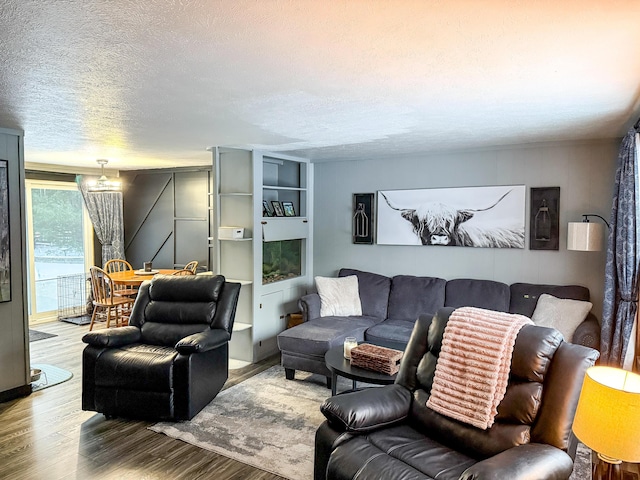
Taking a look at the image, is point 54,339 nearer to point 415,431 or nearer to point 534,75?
point 415,431

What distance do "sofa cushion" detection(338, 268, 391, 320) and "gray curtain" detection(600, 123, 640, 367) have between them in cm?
217

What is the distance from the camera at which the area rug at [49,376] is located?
166 inches

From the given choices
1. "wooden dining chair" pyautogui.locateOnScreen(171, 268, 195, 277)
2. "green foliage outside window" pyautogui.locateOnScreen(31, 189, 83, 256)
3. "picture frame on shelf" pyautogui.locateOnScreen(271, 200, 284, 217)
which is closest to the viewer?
"picture frame on shelf" pyautogui.locateOnScreen(271, 200, 284, 217)

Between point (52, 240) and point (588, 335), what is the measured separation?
7.15 m

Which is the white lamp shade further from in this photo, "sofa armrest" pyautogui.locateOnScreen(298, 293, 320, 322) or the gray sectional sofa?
"sofa armrest" pyautogui.locateOnScreen(298, 293, 320, 322)

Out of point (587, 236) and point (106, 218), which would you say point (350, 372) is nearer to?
point (587, 236)

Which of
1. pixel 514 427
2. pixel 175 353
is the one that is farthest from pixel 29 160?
pixel 514 427

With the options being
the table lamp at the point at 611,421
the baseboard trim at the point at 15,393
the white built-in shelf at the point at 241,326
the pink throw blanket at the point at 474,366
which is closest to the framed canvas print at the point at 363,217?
the white built-in shelf at the point at 241,326

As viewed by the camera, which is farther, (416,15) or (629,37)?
(629,37)

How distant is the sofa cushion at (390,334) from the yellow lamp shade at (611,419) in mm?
2528

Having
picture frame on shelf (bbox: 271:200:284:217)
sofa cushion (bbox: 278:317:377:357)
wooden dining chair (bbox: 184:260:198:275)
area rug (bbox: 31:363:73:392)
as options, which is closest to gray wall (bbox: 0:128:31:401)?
area rug (bbox: 31:363:73:392)

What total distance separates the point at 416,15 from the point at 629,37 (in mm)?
911

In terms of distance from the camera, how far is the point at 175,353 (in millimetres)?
3557

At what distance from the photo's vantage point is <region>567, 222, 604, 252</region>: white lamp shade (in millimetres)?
4000
